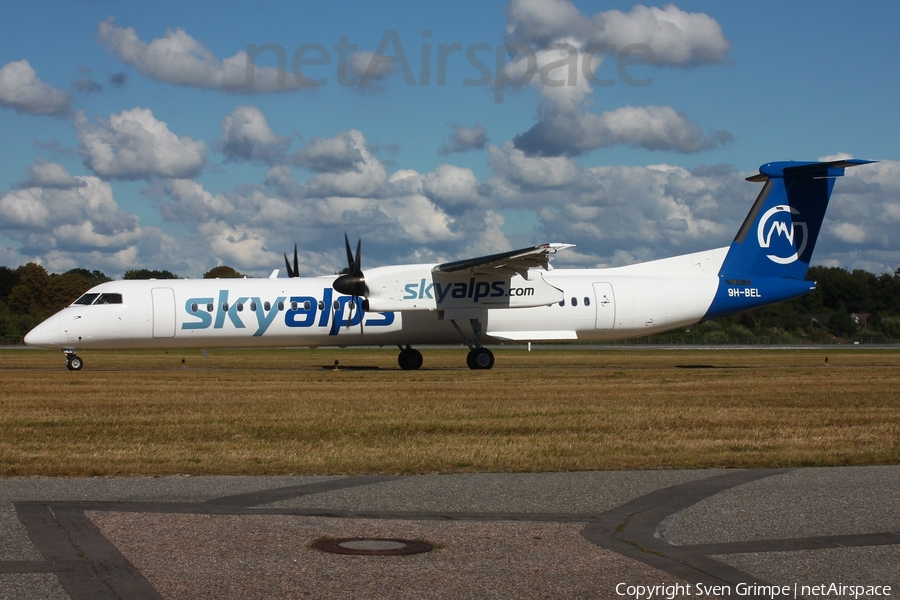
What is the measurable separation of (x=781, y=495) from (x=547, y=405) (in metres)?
9.79

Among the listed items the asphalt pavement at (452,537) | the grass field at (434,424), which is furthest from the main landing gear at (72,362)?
the asphalt pavement at (452,537)

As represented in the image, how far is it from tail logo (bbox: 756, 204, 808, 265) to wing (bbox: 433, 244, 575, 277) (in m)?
8.35

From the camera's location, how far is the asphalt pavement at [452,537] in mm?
5738

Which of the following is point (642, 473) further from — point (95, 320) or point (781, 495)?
point (95, 320)

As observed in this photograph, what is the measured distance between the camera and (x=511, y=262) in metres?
29.4

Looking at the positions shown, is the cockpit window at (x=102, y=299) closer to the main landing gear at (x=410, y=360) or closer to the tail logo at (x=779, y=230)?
the main landing gear at (x=410, y=360)

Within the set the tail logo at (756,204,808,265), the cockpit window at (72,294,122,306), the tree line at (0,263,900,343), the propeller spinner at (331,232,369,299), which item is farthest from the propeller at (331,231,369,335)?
the tree line at (0,263,900,343)

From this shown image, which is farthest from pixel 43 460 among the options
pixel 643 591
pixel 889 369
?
pixel 889 369

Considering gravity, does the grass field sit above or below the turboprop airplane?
below

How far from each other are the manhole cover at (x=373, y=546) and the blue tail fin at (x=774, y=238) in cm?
2721

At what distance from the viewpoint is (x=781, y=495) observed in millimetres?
8758

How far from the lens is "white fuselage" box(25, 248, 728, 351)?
29.2 metres

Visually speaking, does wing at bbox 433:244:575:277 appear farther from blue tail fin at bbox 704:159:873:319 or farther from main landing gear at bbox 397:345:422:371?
blue tail fin at bbox 704:159:873:319

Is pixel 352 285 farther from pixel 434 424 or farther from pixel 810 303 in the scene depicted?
pixel 810 303
